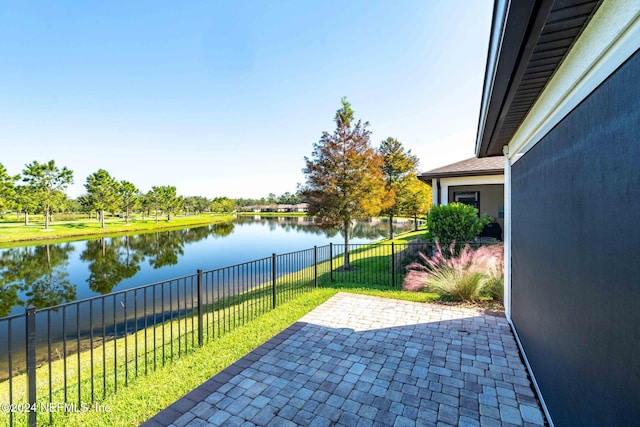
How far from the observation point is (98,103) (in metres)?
15.1

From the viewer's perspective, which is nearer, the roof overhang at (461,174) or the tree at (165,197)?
the roof overhang at (461,174)

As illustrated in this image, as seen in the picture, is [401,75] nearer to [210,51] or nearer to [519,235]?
[519,235]

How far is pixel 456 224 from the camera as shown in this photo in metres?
7.49

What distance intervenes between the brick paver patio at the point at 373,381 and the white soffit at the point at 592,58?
258 cm

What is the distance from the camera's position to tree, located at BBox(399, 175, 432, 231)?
17514 millimetres

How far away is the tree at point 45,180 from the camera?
27.2 m

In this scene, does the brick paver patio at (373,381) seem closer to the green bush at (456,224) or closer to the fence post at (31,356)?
the fence post at (31,356)

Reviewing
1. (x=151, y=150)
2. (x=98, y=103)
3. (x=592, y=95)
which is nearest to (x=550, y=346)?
(x=592, y=95)

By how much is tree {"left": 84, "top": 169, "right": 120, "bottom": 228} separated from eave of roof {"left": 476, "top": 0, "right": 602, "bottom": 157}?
133 ft

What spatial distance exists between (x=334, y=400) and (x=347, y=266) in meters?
7.02

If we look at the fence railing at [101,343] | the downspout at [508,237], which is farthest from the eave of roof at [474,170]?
the downspout at [508,237]

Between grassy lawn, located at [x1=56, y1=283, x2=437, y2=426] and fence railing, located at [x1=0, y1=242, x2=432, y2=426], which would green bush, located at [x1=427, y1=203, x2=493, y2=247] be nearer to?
fence railing, located at [x1=0, y1=242, x2=432, y2=426]

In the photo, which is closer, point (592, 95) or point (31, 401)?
point (592, 95)

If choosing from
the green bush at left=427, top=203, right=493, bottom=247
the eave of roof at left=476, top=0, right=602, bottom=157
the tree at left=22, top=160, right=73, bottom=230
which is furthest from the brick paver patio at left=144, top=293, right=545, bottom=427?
the tree at left=22, top=160, right=73, bottom=230
